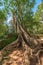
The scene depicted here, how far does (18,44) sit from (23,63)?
3.96 m

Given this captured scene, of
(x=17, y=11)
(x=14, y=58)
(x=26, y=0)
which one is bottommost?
(x=14, y=58)

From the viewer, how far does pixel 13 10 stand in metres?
20.6

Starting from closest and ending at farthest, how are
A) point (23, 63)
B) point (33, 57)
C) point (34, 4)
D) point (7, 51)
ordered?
point (23, 63), point (33, 57), point (7, 51), point (34, 4)

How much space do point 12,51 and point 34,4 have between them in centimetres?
1063

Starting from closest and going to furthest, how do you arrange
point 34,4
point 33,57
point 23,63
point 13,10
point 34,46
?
point 23,63 → point 33,57 → point 34,46 → point 13,10 → point 34,4

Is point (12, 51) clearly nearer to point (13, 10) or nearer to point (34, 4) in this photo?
point (13, 10)

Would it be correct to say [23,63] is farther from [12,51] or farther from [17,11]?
[17,11]

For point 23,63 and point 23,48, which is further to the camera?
point 23,48

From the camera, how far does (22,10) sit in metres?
21.5

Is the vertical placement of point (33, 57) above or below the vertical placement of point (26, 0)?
below

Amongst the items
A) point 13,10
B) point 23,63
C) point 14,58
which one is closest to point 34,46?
point 14,58

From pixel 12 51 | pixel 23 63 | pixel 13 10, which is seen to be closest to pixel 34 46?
pixel 12 51

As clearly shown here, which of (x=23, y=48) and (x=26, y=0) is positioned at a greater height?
(x=26, y=0)

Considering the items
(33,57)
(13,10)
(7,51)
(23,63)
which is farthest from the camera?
(13,10)
